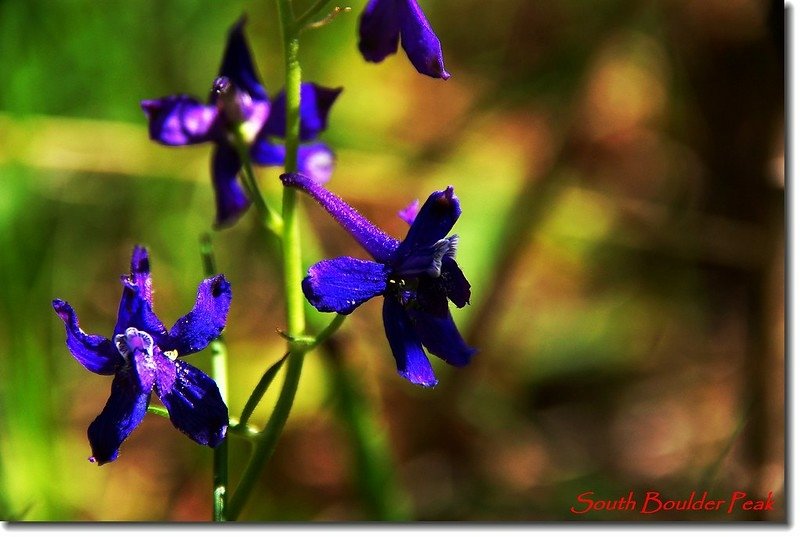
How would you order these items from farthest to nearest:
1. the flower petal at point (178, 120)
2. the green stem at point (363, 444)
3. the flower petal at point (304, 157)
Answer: the green stem at point (363, 444)
the flower petal at point (304, 157)
the flower petal at point (178, 120)

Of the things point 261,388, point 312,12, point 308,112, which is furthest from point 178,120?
point 261,388

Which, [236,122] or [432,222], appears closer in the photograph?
[432,222]

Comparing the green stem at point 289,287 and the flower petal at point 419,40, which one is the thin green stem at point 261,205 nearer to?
the green stem at point 289,287

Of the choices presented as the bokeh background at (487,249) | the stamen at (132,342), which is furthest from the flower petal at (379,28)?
the bokeh background at (487,249)

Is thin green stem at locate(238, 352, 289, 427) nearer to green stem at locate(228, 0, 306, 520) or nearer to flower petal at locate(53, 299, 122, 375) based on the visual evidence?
green stem at locate(228, 0, 306, 520)

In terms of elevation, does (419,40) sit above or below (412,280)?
above

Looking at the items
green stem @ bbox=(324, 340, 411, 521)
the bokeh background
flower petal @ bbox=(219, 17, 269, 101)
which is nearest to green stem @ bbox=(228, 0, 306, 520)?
flower petal @ bbox=(219, 17, 269, 101)

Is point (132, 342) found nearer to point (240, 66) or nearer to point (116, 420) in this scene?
point (116, 420)
